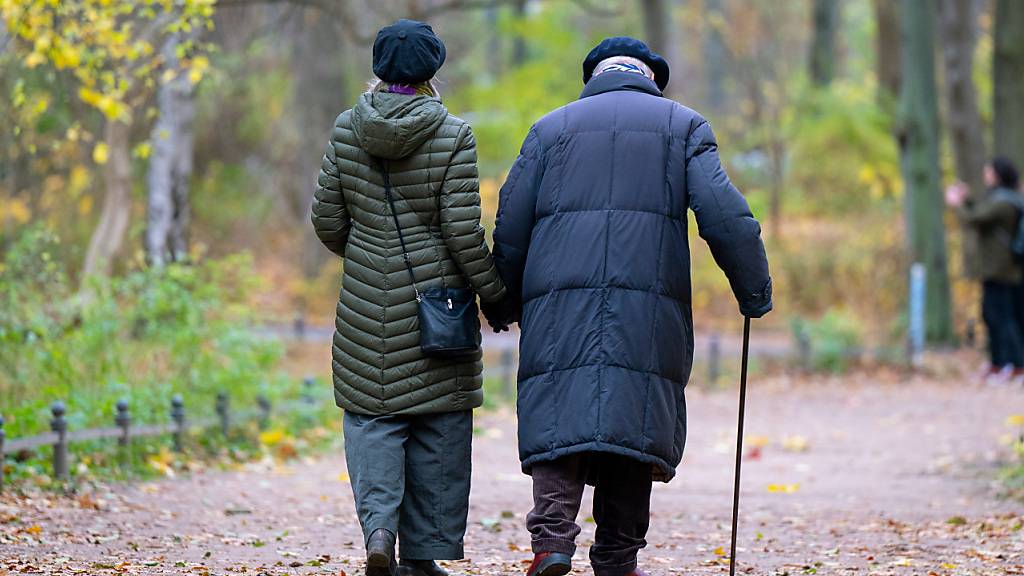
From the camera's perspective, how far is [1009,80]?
18438 millimetres

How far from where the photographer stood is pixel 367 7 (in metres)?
20.5

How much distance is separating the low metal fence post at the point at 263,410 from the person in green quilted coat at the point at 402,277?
583 cm

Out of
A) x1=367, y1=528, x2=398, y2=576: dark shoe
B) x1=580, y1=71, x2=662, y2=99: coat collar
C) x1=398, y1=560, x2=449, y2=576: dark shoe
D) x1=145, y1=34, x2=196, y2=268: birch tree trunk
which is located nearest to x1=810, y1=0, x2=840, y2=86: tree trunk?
x1=145, y1=34, x2=196, y2=268: birch tree trunk

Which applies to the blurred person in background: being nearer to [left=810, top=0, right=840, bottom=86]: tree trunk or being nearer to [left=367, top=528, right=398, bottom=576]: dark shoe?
[left=367, top=528, right=398, bottom=576]: dark shoe

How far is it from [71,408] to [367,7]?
40.1 ft

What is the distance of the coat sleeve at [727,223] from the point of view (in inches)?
196

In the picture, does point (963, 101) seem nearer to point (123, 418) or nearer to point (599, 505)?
point (123, 418)

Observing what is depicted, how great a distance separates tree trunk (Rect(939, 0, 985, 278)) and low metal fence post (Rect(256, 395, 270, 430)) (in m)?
11.7

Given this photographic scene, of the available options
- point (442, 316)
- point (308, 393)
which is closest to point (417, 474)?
point (442, 316)

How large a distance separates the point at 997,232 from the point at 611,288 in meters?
10.1

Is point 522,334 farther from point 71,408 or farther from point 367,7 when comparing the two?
point 367,7

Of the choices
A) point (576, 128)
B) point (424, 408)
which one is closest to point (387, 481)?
point (424, 408)

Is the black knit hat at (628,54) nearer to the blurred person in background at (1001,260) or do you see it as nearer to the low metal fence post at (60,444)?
the low metal fence post at (60,444)

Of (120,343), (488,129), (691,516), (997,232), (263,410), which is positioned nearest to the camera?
(691,516)
